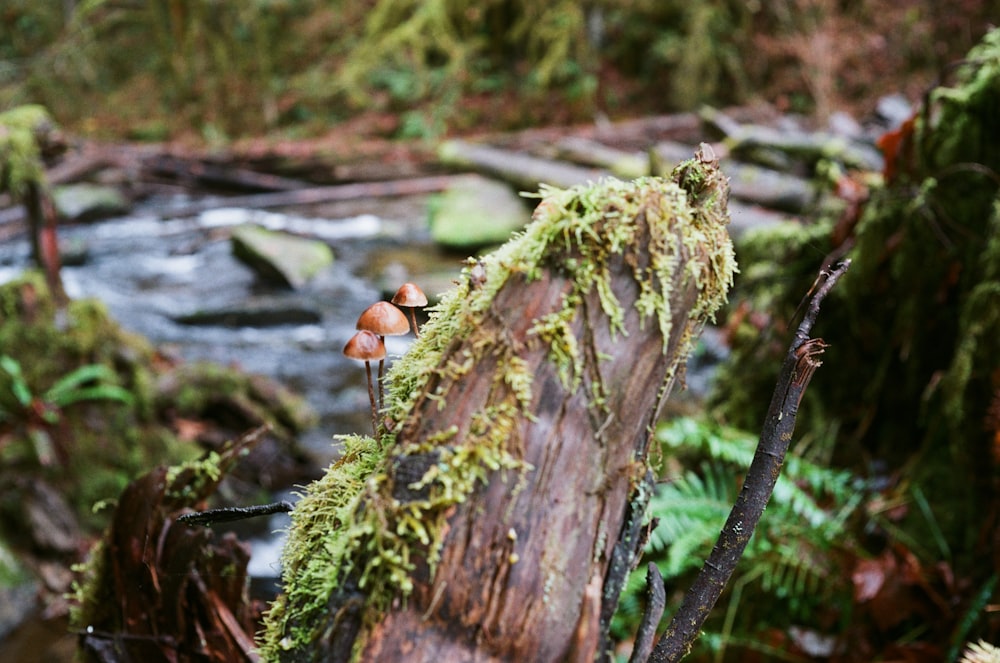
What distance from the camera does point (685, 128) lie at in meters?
14.4

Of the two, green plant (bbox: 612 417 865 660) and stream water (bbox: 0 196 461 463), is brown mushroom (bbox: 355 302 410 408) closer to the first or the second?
green plant (bbox: 612 417 865 660)

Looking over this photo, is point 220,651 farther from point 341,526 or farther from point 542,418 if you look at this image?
point 542,418

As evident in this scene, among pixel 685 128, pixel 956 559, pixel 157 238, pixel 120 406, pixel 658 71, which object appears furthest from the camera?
pixel 658 71

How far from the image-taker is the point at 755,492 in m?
1.37

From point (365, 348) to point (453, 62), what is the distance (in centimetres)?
1778

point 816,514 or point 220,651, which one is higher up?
point 220,651

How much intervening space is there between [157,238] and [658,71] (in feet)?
40.0

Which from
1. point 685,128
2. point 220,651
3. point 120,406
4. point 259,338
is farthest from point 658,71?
point 220,651

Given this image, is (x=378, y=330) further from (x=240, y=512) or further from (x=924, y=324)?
(x=924, y=324)

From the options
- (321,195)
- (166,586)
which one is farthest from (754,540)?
(321,195)

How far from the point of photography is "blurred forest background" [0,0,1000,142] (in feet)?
48.5

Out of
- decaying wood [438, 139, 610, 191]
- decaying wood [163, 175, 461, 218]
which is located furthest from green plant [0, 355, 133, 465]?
decaying wood [163, 175, 461, 218]

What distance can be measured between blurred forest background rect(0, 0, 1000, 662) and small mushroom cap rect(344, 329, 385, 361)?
1895 mm

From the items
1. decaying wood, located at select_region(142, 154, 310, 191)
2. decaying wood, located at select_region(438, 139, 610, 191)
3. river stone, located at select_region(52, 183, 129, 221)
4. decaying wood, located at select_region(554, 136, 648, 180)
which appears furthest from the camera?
decaying wood, located at select_region(142, 154, 310, 191)
